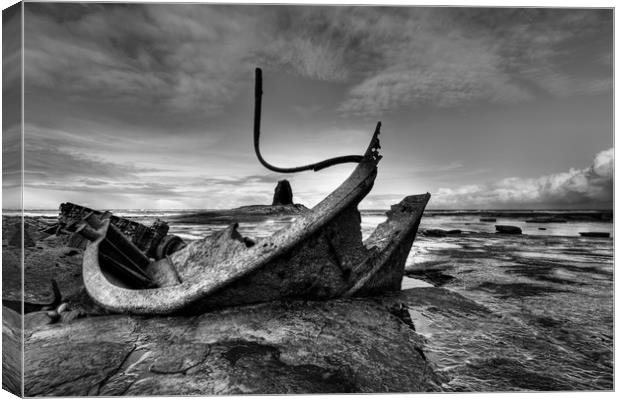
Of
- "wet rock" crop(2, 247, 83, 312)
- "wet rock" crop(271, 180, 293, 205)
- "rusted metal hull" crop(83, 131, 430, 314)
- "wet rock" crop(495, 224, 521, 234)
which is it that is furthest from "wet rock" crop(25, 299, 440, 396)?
"wet rock" crop(271, 180, 293, 205)

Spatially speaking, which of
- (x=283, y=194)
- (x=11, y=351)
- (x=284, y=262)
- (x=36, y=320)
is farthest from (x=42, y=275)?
(x=283, y=194)

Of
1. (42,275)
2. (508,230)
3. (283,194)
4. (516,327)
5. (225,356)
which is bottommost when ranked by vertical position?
(508,230)

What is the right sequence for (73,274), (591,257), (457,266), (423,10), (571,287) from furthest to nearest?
(591,257)
(457,266)
(571,287)
(73,274)
(423,10)

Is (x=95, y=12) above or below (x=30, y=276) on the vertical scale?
above

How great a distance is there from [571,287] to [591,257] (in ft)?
13.8

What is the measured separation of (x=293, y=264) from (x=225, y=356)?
100cm

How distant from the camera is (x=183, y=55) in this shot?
12.7ft

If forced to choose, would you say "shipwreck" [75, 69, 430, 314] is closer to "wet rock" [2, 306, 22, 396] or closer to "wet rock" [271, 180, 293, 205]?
"wet rock" [2, 306, 22, 396]

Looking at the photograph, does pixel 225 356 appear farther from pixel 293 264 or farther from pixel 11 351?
pixel 11 351

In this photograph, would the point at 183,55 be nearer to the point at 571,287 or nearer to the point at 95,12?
the point at 95,12

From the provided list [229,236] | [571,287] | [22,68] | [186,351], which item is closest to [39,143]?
[22,68]

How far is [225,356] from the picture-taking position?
2.33 metres

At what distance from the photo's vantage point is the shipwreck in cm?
290

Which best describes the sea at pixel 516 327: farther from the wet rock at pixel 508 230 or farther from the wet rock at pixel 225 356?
the wet rock at pixel 508 230
